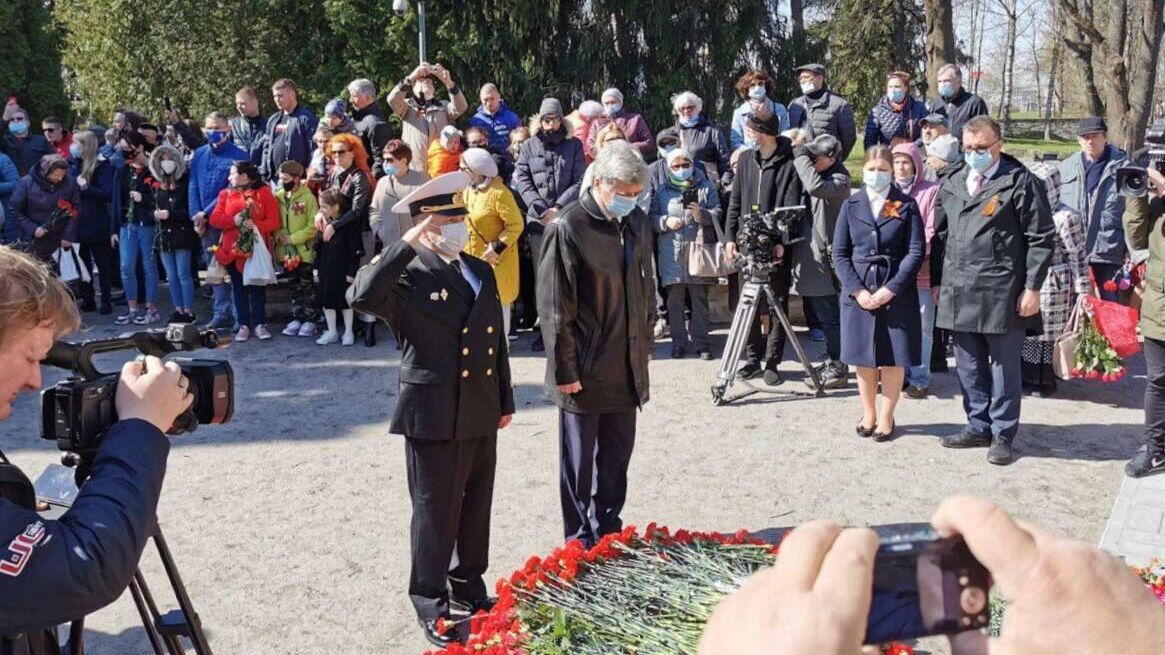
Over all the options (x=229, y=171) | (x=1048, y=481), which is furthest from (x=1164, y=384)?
(x=229, y=171)

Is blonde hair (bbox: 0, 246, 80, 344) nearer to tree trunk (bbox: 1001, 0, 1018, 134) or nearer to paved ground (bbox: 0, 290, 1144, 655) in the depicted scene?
paved ground (bbox: 0, 290, 1144, 655)

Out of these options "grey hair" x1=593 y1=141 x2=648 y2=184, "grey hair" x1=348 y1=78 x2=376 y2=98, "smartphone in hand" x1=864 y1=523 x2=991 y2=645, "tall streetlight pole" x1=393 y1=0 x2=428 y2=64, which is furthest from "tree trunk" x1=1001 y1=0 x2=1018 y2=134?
"smartphone in hand" x1=864 y1=523 x2=991 y2=645

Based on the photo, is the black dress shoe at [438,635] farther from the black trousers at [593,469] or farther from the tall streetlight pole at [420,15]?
the tall streetlight pole at [420,15]

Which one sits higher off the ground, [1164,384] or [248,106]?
[248,106]

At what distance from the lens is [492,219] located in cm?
844

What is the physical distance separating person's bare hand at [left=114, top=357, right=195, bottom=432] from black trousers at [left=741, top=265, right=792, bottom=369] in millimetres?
6445

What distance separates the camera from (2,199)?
456 inches

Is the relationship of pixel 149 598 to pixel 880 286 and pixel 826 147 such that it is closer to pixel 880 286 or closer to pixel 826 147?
pixel 880 286

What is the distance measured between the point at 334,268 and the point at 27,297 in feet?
26.5

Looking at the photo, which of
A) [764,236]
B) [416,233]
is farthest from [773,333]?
[416,233]

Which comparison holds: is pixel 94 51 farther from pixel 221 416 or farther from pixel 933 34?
pixel 221 416

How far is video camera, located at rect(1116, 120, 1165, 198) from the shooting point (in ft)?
20.1

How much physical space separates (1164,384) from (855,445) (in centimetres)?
184

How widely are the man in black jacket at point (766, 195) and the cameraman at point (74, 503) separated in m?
6.42
